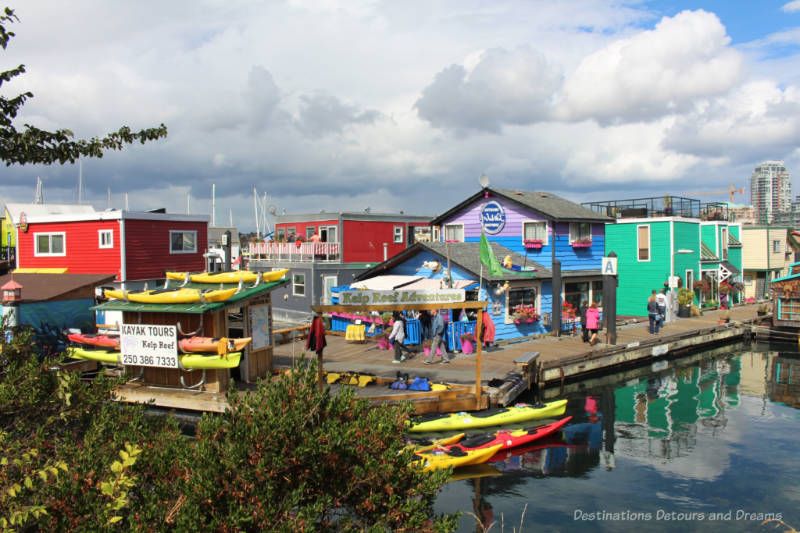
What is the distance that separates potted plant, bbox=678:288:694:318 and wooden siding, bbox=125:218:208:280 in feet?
90.8

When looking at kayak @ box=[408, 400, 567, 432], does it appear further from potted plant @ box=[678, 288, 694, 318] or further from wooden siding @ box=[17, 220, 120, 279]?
wooden siding @ box=[17, 220, 120, 279]

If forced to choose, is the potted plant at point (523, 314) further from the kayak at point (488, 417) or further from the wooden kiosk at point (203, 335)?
the wooden kiosk at point (203, 335)

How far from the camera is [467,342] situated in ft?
69.8

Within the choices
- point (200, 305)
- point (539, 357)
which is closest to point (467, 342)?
point (539, 357)

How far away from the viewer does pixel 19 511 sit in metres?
4.25

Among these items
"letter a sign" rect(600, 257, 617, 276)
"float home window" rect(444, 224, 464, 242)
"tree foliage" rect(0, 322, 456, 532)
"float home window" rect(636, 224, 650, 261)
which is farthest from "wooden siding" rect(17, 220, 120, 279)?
"float home window" rect(636, 224, 650, 261)

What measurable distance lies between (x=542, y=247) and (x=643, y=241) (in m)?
10.4

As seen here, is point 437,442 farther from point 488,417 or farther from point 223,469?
point 223,469

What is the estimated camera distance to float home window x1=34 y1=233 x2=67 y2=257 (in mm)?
30609

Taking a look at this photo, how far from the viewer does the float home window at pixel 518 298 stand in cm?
2455

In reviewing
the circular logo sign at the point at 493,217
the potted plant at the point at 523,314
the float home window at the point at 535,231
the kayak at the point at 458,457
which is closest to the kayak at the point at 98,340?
the kayak at the point at 458,457

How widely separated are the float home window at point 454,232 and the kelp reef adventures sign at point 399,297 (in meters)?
15.0

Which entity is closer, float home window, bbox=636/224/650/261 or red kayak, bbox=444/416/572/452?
red kayak, bbox=444/416/572/452

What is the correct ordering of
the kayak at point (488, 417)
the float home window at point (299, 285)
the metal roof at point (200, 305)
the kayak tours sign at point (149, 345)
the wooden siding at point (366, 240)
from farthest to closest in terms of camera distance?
1. the wooden siding at point (366, 240)
2. the float home window at point (299, 285)
3. the kayak at point (488, 417)
4. the kayak tours sign at point (149, 345)
5. the metal roof at point (200, 305)
